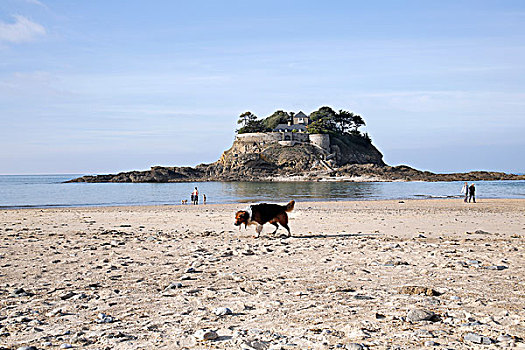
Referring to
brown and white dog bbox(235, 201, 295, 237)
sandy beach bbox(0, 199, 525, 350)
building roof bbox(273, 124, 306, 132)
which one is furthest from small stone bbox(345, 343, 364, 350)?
building roof bbox(273, 124, 306, 132)

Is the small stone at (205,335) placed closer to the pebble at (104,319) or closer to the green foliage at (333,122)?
the pebble at (104,319)

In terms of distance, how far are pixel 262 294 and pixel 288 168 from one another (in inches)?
4331

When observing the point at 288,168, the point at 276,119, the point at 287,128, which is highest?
the point at 276,119

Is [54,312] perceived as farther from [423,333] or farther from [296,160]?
→ [296,160]

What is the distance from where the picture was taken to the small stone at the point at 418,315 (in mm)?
5016

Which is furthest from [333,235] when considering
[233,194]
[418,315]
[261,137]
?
[261,137]

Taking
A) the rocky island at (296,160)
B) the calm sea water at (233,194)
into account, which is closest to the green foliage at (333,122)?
the rocky island at (296,160)

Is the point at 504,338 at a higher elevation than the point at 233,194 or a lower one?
higher

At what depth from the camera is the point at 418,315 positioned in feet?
16.7

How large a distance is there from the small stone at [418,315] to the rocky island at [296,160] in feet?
326

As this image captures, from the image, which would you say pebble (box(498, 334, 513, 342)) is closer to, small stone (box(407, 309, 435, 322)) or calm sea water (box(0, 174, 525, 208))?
small stone (box(407, 309, 435, 322))

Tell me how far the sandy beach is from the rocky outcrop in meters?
95.4

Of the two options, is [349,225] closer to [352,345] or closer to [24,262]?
[24,262]

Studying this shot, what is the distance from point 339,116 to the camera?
461 ft
